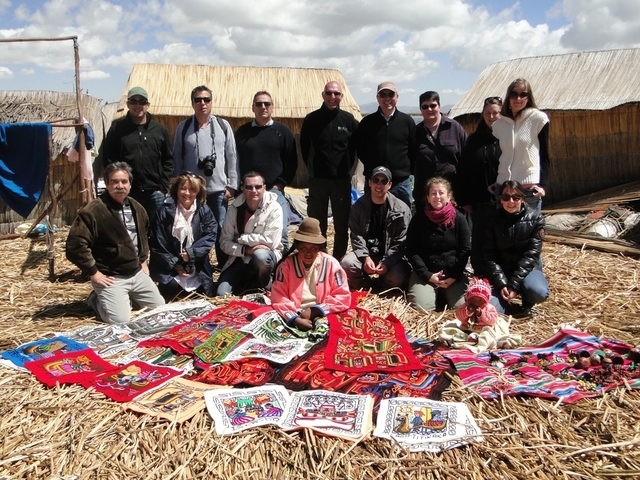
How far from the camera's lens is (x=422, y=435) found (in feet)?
9.89

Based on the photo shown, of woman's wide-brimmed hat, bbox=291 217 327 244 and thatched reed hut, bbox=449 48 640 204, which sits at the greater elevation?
thatched reed hut, bbox=449 48 640 204

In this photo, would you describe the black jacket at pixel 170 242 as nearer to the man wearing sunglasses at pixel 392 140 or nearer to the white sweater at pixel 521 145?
the man wearing sunglasses at pixel 392 140

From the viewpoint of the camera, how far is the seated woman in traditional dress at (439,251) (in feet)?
16.9

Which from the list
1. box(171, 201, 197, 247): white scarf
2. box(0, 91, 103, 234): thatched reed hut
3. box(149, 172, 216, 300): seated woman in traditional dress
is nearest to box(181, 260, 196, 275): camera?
box(149, 172, 216, 300): seated woman in traditional dress

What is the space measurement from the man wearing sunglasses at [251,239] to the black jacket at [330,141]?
69cm

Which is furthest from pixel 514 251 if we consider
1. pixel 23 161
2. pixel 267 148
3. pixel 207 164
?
pixel 23 161

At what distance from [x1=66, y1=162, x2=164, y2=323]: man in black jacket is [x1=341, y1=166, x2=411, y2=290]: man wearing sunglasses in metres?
1.90

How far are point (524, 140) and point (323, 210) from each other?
2.17 metres

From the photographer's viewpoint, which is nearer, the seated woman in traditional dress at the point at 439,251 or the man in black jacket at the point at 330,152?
the seated woman in traditional dress at the point at 439,251

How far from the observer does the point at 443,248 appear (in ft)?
17.4

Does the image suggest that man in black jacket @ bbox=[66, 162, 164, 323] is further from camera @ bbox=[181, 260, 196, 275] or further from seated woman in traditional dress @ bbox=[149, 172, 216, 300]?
camera @ bbox=[181, 260, 196, 275]

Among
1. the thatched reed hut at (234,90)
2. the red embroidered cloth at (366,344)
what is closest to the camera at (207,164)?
the red embroidered cloth at (366,344)

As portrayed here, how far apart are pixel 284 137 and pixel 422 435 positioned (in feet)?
12.7

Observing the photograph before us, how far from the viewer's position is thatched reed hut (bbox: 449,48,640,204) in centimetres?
1129
